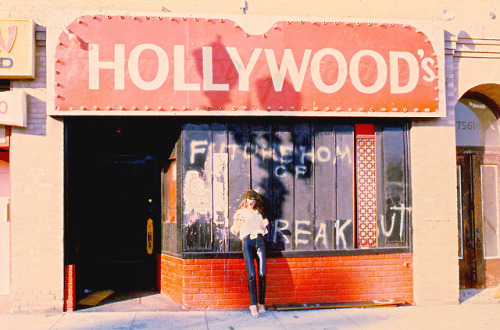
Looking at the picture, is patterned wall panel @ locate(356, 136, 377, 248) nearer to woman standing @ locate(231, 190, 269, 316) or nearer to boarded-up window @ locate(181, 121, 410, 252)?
boarded-up window @ locate(181, 121, 410, 252)

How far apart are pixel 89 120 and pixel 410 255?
5.62 meters

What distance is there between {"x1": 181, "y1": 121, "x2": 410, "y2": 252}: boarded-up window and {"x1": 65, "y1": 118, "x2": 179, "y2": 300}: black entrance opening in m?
1.29

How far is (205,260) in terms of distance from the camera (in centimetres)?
783

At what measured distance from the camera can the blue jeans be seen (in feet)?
24.5

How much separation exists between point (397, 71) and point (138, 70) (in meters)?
4.10

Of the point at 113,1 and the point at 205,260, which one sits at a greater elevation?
the point at 113,1

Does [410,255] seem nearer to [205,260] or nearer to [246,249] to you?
[246,249]

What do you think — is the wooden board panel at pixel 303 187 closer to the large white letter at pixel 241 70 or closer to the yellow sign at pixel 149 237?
the large white letter at pixel 241 70

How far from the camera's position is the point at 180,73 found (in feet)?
25.5

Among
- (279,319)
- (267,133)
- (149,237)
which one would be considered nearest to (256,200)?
(267,133)

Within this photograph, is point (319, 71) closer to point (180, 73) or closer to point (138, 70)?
point (180, 73)

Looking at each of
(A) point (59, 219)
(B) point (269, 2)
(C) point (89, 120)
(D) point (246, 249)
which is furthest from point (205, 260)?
(B) point (269, 2)

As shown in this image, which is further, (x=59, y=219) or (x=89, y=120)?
(x=89, y=120)

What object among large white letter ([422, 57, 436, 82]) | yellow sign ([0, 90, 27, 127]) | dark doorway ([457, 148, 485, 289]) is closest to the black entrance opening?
yellow sign ([0, 90, 27, 127])
